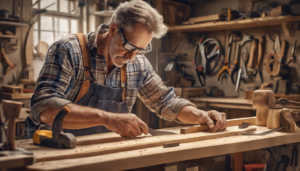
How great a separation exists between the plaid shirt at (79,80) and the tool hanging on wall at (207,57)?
2.84 metres

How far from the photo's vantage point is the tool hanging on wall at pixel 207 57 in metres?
5.16

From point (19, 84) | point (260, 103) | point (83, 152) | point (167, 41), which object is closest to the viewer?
point (83, 152)

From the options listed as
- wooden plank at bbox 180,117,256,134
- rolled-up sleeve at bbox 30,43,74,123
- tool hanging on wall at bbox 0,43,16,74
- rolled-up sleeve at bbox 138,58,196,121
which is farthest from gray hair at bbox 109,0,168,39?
tool hanging on wall at bbox 0,43,16,74

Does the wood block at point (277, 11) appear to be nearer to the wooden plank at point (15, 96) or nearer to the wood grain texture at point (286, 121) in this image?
the wood grain texture at point (286, 121)

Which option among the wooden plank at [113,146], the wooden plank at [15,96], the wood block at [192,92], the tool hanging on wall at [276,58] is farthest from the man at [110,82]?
the wooden plank at [15,96]

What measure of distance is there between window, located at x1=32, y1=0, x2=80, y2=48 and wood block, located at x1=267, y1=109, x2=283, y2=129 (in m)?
4.48

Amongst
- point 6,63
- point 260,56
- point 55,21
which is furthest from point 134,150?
point 55,21

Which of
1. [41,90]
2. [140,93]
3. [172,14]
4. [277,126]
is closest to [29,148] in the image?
[41,90]

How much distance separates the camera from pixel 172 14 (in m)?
5.32

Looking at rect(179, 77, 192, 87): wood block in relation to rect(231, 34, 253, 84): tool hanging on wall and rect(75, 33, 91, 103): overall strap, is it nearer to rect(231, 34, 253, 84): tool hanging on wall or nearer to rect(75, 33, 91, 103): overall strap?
rect(231, 34, 253, 84): tool hanging on wall

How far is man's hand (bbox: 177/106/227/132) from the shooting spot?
2027 mm

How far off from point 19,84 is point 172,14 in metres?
2.85

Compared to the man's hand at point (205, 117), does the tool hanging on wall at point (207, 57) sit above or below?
above

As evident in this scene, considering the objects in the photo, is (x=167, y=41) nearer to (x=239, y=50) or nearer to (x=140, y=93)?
(x=239, y=50)
